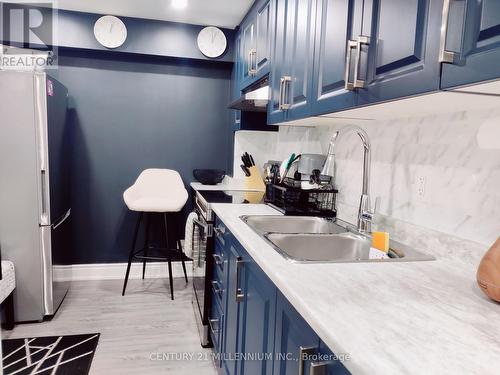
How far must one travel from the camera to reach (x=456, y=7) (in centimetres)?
79

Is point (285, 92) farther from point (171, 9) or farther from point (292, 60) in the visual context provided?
point (171, 9)

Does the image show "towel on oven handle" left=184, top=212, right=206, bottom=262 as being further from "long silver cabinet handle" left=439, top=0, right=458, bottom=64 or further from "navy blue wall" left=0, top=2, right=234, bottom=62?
"long silver cabinet handle" left=439, top=0, right=458, bottom=64

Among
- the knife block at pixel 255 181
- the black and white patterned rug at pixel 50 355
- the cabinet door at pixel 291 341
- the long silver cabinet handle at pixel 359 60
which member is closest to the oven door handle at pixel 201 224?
the knife block at pixel 255 181

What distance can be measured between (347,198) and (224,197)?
0.95m

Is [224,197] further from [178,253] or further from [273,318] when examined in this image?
[273,318]

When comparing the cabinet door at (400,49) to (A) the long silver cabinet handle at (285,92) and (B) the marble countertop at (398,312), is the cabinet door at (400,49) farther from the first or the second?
(A) the long silver cabinet handle at (285,92)

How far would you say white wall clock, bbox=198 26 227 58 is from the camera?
10.8 ft

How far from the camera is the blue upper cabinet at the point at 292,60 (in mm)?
1656

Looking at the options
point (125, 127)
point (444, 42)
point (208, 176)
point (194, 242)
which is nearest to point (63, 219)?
point (125, 127)

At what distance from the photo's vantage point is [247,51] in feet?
9.36

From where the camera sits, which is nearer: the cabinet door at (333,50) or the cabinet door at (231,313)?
the cabinet door at (333,50)

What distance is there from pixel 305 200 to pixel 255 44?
1331mm

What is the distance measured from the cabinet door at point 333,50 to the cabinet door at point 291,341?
73 centimetres

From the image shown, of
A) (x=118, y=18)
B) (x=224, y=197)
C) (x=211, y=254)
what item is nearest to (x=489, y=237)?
(x=211, y=254)
